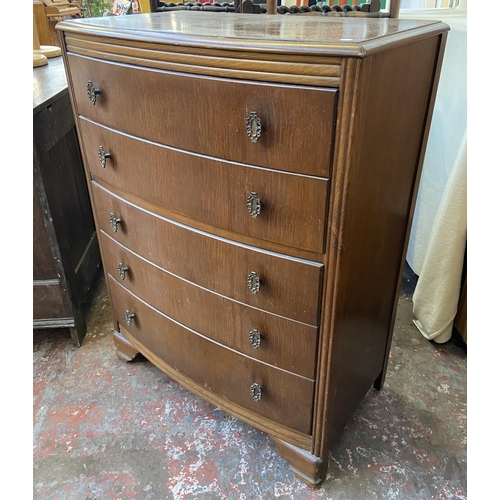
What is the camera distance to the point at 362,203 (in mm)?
874

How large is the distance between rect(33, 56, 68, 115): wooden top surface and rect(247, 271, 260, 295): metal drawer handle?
849 millimetres

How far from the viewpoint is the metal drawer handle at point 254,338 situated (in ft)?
3.40

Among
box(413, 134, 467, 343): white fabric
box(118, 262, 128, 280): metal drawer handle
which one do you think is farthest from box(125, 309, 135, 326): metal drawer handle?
box(413, 134, 467, 343): white fabric

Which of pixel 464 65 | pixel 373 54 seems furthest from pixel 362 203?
pixel 464 65

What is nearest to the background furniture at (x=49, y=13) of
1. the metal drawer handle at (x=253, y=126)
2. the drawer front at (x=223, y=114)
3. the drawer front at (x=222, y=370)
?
the drawer front at (x=223, y=114)

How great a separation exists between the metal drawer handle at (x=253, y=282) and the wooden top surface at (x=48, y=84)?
0.85 m

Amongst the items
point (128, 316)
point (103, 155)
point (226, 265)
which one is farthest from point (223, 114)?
point (128, 316)

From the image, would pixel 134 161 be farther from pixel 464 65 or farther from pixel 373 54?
pixel 464 65

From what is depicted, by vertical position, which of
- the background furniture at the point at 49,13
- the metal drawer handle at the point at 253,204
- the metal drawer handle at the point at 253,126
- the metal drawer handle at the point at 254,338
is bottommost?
the metal drawer handle at the point at 254,338

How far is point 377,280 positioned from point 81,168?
129cm

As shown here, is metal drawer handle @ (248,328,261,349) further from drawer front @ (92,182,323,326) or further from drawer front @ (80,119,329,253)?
drawer front @ (80,119,329,253)

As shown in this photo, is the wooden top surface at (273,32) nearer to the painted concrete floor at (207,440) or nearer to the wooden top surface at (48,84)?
the wooden top surface at (48,84)

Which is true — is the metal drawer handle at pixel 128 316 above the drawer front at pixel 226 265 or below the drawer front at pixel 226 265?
below
